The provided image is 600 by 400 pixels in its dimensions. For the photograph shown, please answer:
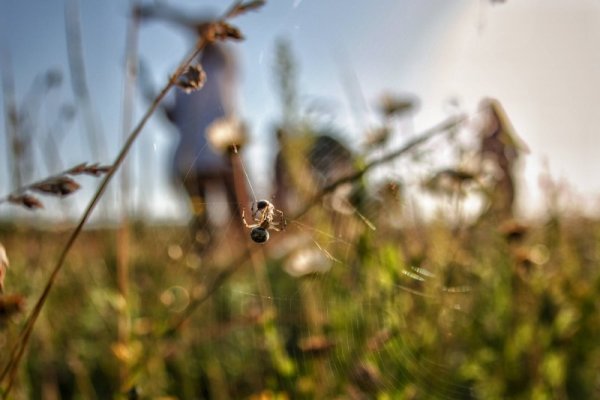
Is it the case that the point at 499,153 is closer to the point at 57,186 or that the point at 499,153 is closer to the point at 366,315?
the point at 366,315

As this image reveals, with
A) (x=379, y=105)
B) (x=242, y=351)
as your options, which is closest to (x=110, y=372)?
(x=242, y=351)

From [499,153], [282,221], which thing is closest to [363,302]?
[499,153]

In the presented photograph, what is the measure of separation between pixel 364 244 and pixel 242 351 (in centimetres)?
82

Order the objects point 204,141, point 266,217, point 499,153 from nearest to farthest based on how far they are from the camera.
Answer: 1. point 266,217
2. point 204,141
3. point 499,153

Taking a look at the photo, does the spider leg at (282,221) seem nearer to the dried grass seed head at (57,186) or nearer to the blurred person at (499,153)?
the dried grass seed head at (57,186)

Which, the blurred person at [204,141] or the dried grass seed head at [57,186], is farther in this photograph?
the blurred person at [204,141]

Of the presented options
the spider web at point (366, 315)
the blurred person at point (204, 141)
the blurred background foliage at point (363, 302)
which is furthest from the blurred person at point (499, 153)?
the blurred person at point (204, 141)

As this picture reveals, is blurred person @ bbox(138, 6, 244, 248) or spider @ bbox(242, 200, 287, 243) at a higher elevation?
blurred person @ bbox(138, 6, 244, 248)

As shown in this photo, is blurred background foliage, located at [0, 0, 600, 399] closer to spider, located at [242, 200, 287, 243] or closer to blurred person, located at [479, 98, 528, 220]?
blurred person, located at [479, 98, 528, 220]

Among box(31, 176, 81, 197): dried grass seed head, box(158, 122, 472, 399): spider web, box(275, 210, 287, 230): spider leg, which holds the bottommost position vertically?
box(158, 122, 472, 399): spider web

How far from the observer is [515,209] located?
1.41 meters

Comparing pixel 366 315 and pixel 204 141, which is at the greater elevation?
pixel 204 141

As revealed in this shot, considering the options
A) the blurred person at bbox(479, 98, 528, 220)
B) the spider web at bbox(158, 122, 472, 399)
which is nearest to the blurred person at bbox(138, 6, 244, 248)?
the spider web at bbox(158, 122, 472, 399)

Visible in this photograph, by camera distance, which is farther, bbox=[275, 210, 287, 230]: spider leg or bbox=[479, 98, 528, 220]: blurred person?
bbox=[479, 98, 528, 220]: blurred person
